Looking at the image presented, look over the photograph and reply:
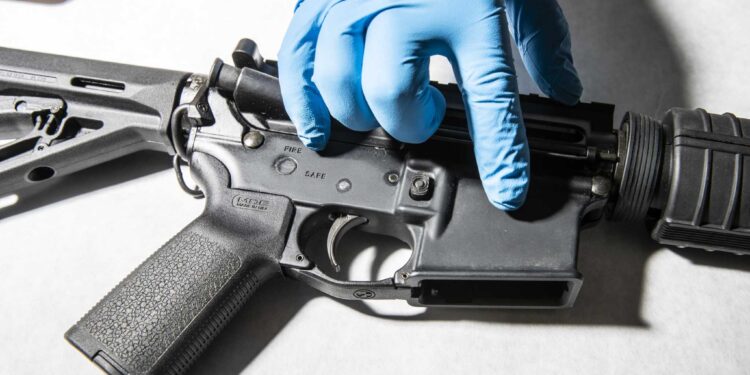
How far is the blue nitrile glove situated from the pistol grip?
0.95ft

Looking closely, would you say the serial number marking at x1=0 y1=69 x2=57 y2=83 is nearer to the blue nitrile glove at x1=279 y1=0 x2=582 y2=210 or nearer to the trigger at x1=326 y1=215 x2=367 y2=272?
the blue nitrile glove at x1=279 y1=0 x2=582 y2=210

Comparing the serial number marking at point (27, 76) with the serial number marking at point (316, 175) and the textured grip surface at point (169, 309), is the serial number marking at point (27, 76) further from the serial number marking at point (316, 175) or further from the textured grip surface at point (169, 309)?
the serial number marking at point (316, 175)

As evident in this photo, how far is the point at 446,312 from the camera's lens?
1675mm

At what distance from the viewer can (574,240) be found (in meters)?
1.47

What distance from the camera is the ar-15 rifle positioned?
1.45 metres

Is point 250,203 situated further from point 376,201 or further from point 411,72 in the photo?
point 411,72

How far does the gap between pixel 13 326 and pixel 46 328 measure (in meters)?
0.11

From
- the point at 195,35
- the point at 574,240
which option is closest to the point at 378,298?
the point at 574,240

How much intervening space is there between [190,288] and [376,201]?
551 mm

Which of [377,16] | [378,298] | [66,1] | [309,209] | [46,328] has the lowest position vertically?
[378,298]

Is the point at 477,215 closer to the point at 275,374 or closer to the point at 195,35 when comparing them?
the point at 275,374

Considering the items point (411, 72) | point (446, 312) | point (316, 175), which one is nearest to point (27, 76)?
point (316, 175)

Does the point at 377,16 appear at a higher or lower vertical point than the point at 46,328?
higher

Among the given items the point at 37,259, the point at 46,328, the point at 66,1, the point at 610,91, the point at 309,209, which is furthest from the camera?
the point at 66,1
